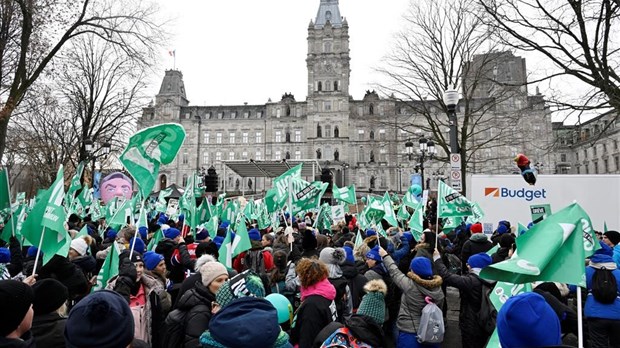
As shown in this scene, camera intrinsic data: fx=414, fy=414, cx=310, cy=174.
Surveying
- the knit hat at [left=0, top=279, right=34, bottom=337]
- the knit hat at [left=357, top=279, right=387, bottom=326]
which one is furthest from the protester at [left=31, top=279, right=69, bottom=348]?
the knit hat at [left=357, top=279, right=387, bottom=326]

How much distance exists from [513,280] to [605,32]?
35.7ft

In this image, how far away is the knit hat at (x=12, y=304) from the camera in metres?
2.20

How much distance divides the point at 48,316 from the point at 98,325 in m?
1.16

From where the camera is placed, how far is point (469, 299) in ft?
16.2

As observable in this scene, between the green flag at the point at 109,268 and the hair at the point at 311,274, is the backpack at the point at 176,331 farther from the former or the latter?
the green flag at the point at 109,268

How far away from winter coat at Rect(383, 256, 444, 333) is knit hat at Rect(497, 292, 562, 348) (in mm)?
2192

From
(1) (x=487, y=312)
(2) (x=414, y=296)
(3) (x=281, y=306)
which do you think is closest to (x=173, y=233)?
(2) (x=414, y=296)

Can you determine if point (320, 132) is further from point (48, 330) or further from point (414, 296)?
point (48, 330)

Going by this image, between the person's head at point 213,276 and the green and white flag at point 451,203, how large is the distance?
20.5 feet

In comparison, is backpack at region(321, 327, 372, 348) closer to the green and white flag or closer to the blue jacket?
the blue jacket

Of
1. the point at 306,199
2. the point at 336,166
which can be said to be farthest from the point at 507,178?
the point at 336,166

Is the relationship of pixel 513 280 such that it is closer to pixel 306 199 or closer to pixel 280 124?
pixel 306 199

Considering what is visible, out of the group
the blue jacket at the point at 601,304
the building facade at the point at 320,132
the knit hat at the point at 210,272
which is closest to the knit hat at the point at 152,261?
the knit hat at the point at 210,272

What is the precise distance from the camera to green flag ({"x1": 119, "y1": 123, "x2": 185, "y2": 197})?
206 inches
